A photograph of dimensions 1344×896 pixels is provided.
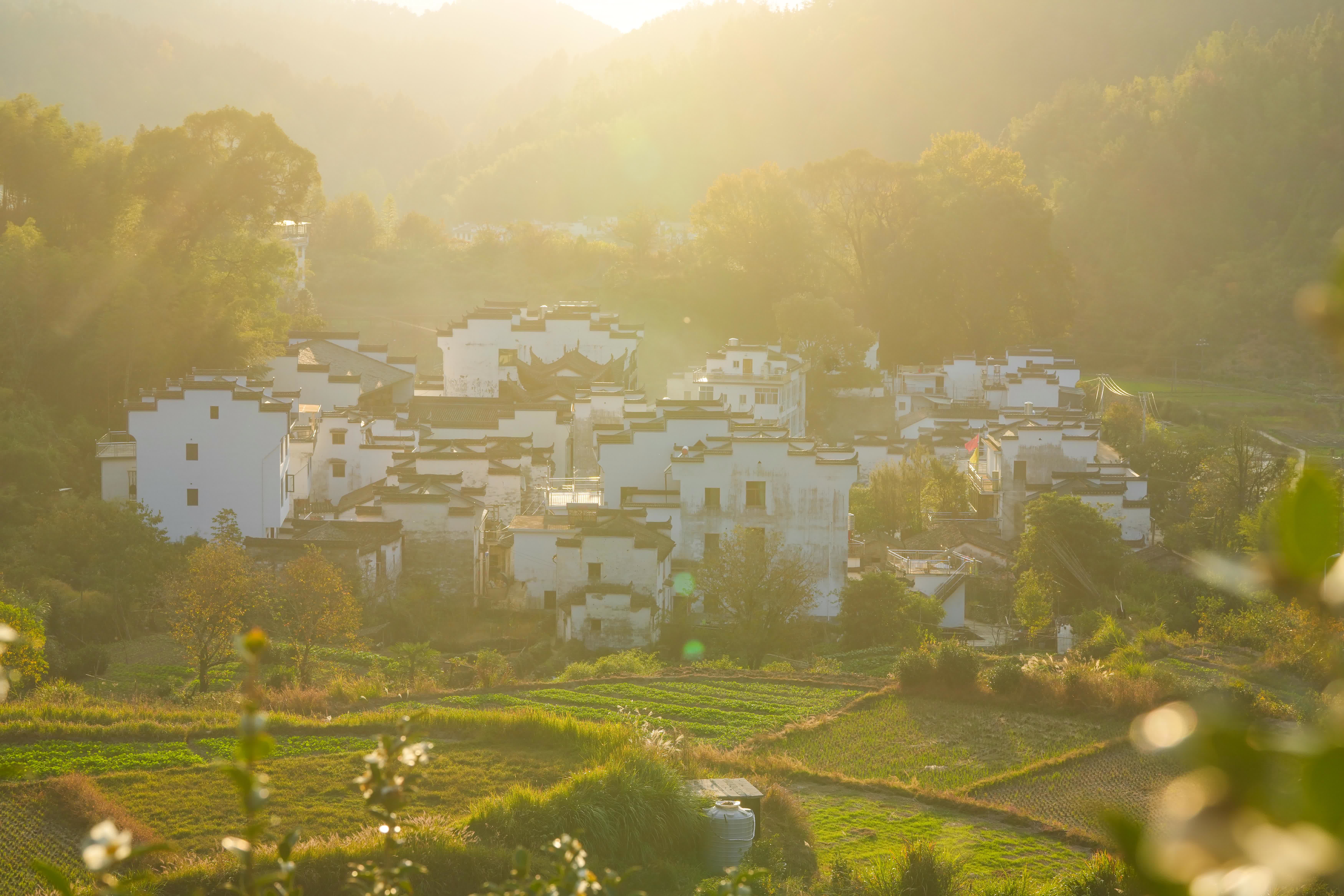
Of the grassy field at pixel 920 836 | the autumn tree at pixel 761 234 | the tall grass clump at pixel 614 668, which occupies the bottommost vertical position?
the grassy field at pixel 920 836

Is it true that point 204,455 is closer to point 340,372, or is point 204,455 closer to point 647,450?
point 647,450

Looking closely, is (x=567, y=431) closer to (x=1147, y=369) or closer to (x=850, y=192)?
(x=850, y=192)

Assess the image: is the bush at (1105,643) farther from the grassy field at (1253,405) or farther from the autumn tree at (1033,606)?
the grassy field at (1253,405)

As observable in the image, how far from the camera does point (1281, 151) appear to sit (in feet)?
201

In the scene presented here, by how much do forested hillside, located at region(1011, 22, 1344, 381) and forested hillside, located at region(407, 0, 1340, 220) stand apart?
13318 millimetres

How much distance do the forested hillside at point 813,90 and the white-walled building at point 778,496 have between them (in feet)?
171

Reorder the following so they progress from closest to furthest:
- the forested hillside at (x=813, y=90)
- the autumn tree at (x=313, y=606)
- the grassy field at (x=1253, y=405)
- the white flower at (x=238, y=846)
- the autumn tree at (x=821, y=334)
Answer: the white flower at (x=238, y=846) < the autumn tree at (x=313, y=606) < the autumn tree at (x=821, y=334) < the grassy field at (x=1253, y=405) < the forested hillside at (x=813, y=90)

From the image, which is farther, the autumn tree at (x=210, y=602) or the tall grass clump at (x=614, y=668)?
the tall grass clump at (x=614, y=668)

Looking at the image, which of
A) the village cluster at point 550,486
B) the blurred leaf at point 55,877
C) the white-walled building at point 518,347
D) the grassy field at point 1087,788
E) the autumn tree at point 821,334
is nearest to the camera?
the blurred leaf at point 55,877

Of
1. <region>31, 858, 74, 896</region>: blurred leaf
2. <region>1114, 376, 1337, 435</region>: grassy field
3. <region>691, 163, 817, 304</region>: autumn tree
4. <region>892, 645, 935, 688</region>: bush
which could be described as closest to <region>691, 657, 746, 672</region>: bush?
<region>892, 645, 935, 688</region>: bush

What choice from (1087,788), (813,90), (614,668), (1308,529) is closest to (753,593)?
(614,668)

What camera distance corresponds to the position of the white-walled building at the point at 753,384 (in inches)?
1287

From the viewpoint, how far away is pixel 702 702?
14.8m

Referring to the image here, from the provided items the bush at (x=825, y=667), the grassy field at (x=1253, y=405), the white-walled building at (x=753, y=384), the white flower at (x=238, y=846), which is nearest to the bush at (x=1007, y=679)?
the bush at (x=825, y=667)
